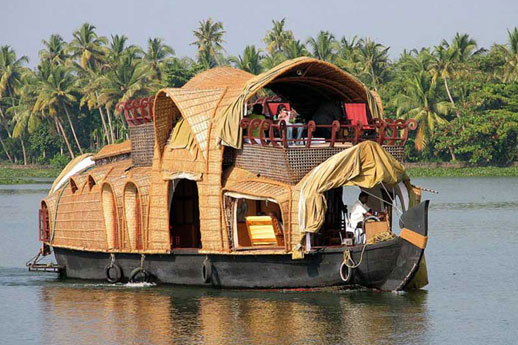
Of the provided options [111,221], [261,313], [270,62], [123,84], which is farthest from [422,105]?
[261,313]

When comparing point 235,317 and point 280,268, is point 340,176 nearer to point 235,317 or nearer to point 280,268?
point 280,268

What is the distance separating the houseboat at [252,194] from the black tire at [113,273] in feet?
0.05

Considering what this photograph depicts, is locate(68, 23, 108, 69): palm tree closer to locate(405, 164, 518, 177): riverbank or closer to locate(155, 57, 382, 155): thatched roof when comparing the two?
locate(405, 164, 518, 177): riverbank

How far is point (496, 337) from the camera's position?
12750 millimetres

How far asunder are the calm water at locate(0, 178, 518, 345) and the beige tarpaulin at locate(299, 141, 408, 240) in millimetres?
1199

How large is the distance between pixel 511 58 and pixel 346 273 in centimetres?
4295

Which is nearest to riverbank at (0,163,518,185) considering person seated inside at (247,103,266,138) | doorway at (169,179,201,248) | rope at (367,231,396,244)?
person seated inside at (247,103,266,138)

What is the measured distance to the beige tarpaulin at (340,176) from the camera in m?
13.8

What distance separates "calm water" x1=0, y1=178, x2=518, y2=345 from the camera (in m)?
12.7

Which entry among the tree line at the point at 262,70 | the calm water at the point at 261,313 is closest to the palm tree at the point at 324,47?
the tree line at the point at 262,70

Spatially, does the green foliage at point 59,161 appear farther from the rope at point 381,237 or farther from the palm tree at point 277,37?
the rope at point 381,237

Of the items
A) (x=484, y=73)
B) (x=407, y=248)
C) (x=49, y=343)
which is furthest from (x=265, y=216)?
(x=484, y=73)

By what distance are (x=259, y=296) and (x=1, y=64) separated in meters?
56.3

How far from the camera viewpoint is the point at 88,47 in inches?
2437
